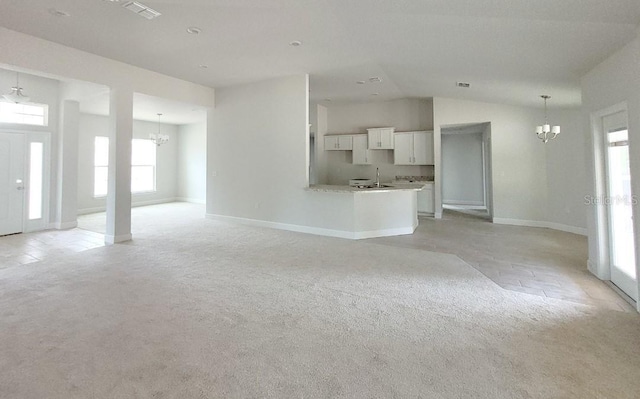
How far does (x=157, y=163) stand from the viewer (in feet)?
35.2

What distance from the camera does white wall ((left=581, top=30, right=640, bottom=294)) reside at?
2.63 m

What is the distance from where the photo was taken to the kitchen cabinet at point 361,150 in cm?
→ 865

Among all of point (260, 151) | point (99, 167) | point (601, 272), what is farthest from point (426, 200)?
point (99, 167)

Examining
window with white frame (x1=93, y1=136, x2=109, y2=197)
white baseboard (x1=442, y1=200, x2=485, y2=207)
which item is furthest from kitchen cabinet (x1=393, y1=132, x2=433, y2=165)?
window with white frame (x1=93, y1=136, x2=109, y2=197)

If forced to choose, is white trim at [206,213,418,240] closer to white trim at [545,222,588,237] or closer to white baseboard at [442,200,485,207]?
white trim at [545,222,588,237]

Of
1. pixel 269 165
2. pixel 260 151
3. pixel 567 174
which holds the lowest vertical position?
pixel 567 174

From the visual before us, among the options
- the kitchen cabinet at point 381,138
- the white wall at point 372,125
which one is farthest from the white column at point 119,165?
the kitchen cabinet at point 381,138

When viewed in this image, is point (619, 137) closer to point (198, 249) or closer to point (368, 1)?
point (368, 1)

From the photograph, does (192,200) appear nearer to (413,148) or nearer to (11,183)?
(11,183)

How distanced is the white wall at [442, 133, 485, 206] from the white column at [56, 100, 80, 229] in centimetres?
1080

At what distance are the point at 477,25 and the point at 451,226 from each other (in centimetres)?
443

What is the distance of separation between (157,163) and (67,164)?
15.0 feet

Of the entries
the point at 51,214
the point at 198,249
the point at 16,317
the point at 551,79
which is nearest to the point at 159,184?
the point at 51,214

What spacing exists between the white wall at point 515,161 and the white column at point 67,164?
336 inches
